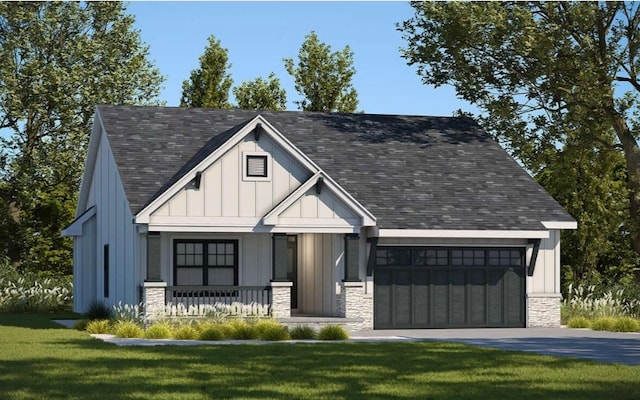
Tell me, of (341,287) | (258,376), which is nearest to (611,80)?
(341,287)

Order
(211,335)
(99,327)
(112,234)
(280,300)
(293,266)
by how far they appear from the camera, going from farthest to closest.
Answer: (112,234) < (293,266) < (280,300) < (99,327) < (211,335)

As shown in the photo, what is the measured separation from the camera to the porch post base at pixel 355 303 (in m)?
31.5

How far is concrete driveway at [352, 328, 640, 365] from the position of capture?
924 inches

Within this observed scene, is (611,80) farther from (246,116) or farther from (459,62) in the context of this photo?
(246,116)

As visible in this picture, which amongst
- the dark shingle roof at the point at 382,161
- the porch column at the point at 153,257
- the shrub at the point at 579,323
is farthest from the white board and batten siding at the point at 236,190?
the shrub at the point at 579,323

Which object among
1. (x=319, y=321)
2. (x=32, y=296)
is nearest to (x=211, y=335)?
(x=319, y=321)

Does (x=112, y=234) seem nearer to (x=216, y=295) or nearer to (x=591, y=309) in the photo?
(x=216, y=295)

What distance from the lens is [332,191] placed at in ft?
103

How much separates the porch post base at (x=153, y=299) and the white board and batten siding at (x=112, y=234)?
99 cm

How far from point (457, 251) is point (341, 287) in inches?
149

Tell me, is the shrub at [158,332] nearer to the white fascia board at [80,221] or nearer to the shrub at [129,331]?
the shrub at [129,331]

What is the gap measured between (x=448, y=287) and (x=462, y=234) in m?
1.72

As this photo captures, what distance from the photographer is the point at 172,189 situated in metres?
30.3

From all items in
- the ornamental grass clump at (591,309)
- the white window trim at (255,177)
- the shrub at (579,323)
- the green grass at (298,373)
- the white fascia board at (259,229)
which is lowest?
the shrub at (579,323)
